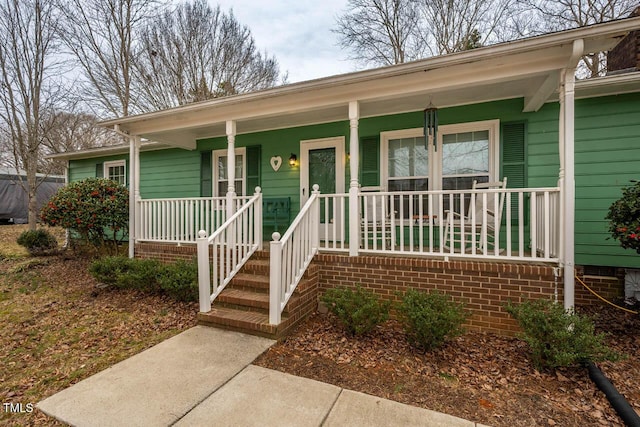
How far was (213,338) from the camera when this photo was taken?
3172 mm

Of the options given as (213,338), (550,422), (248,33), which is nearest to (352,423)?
(550,422)

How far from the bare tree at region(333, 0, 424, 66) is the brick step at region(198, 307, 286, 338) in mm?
9607

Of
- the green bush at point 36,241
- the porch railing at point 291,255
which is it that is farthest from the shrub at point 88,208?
the porch railing at point 291,255

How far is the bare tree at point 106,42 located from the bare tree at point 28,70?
4.62ft

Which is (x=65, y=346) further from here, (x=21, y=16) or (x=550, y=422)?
(x=21, y=16)

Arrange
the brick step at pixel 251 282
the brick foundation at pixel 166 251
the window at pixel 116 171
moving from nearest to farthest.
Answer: the brick step at pixel 251 282 → the brick foundation at pixel 166 251 → the window at pixel 116 171

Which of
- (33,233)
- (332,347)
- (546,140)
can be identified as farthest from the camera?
(33,233)

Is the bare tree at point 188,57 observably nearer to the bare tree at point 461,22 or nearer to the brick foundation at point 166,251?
the bare tree at point 461,22

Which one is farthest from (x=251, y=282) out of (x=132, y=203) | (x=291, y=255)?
(x=132, y=203)

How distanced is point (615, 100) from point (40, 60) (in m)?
12.5

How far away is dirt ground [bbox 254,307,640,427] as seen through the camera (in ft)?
7.05

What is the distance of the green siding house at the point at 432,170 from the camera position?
3234 mm

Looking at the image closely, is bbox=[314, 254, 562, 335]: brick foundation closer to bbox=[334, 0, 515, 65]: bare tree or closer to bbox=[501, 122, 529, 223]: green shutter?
bbox=[501, 122, 529, 223]: green shutter

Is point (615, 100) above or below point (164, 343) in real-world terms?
above
